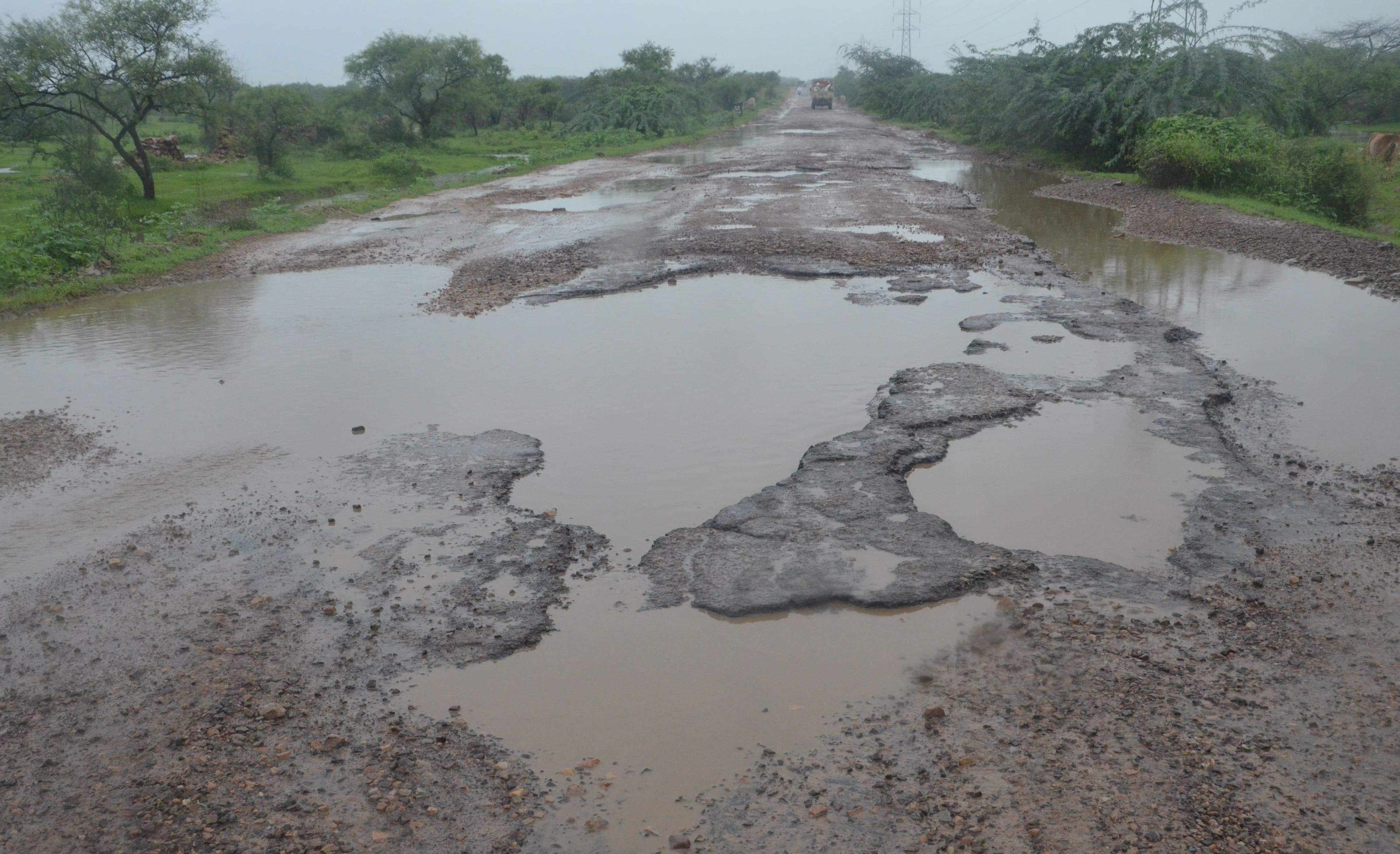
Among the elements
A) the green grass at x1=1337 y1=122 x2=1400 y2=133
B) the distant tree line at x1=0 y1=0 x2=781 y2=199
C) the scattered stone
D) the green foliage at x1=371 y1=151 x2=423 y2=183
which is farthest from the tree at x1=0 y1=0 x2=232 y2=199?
the green grass at x1=1337 y1=122 x2=1400 y2=133

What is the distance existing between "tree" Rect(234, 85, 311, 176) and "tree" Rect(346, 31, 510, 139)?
9799 mm

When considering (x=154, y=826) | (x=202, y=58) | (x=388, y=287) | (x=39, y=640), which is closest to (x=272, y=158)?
(x=202, y=58)

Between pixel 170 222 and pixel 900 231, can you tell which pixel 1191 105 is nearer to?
pixel 900 231

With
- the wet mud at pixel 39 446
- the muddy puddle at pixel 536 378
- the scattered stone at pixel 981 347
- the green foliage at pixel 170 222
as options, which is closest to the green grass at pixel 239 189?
the green foliage at pixel 170 222

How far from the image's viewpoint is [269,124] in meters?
23.1

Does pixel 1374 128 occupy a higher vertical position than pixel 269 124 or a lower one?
lower

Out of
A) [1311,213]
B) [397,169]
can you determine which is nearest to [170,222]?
[397,169]

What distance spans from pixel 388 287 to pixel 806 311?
555 cm

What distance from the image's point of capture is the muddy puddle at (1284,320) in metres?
6.29

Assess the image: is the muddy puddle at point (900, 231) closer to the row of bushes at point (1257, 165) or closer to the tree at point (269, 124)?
the row of bushes at point (1257, 165)

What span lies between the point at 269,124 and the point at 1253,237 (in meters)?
21.6

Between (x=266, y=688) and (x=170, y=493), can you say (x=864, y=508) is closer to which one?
(x=266, y=688)

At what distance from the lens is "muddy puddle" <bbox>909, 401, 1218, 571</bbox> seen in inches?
189

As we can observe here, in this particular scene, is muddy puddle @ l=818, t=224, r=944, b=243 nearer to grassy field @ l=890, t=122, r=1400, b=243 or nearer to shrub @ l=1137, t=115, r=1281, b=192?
grassy field @ l=890, t=122, r=1400, b=243
